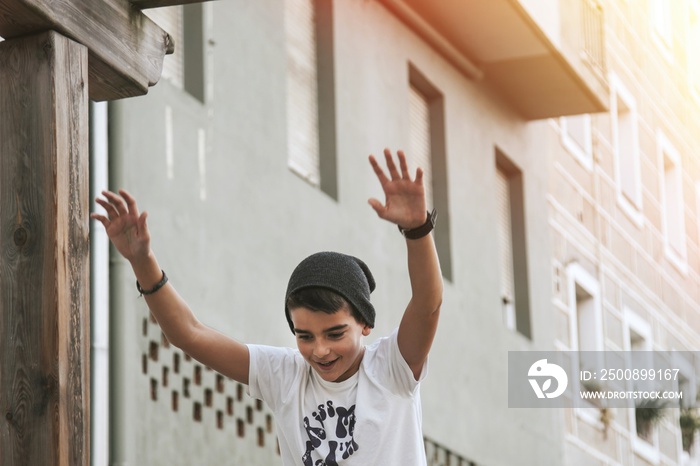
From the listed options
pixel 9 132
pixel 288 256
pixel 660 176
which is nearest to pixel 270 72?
pixel 288 256

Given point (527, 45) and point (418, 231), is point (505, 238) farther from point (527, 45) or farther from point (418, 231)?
point (418, 231)

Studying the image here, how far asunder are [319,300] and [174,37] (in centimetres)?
672

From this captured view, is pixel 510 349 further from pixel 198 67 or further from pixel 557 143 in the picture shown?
pixel 198 67

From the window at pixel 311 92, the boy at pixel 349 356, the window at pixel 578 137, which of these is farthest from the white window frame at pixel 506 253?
the boy at pixel 349 356

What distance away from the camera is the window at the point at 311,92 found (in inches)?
527

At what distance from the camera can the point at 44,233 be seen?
204 inches

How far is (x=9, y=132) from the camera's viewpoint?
5.32 metres

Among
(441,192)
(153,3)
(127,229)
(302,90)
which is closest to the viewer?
(127,229)

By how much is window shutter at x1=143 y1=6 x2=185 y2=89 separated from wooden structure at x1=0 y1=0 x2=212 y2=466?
5.87 m

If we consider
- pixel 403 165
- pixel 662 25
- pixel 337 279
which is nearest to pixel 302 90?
pixel 337 279

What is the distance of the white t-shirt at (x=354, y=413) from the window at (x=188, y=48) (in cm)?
644

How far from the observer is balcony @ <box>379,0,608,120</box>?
15969mm

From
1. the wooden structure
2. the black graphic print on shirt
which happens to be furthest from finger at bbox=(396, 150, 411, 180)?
the wooden structure

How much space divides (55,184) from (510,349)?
12.6m
